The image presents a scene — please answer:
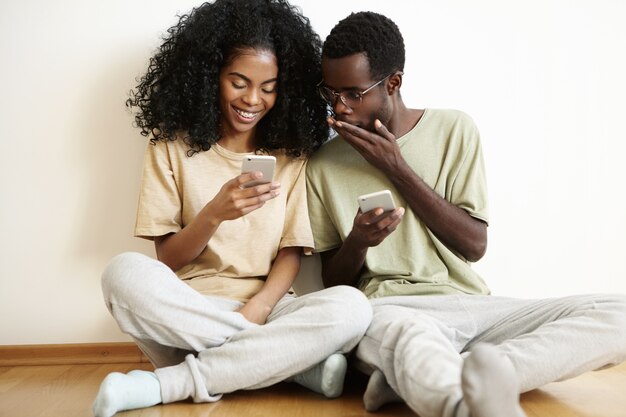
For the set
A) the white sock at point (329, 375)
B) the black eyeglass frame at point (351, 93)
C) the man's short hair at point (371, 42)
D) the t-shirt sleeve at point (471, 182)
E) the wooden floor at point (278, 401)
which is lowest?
the wooden floor at point (278, 401)

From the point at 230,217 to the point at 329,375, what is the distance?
0.44 metres

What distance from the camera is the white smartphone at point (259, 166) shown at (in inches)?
61.1

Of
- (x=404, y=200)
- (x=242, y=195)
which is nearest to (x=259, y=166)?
(x=242, y=195)

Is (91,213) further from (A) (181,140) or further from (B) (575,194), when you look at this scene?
(B) (575,194)

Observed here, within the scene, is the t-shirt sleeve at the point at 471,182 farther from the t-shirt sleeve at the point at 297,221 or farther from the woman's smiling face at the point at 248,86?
the woman's smiling face at the point at 248,86

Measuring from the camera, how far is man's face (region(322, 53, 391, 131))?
1786mm

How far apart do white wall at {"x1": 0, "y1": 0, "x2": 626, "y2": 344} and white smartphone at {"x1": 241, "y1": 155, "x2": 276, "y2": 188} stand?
1.95ft

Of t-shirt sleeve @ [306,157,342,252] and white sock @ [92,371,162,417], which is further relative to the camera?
t-shirt sleeve @ [306,157,342,252]

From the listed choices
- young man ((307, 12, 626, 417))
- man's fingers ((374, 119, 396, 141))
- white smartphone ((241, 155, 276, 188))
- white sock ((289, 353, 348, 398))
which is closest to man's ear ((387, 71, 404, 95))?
young man ((307, 12, 626, 417))

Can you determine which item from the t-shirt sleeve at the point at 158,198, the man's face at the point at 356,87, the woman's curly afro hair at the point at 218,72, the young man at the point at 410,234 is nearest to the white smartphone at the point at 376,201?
the young man at the point at 410,234

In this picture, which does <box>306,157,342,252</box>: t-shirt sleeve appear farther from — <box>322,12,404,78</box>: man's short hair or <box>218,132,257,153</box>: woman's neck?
<box>322,12,404,78</box>: man's short hair

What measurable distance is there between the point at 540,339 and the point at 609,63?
3.73 feet

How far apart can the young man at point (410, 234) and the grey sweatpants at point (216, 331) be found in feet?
0.33

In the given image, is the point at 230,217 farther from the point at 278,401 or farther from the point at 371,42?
the point at 371,42
